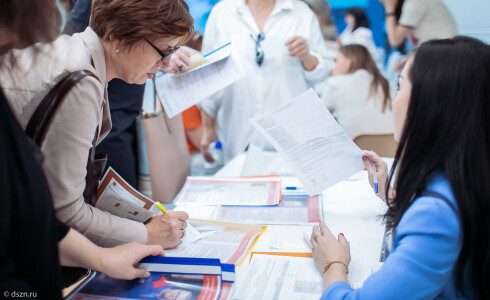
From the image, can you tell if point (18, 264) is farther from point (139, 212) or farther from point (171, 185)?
point (171, 185)

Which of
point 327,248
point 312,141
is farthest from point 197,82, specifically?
point 327,248

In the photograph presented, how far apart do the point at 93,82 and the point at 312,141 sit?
0.74 m

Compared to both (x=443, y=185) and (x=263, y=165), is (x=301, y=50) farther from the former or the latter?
(x=443, y=185)

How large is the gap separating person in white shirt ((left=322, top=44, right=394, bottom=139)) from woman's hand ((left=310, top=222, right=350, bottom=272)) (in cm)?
156

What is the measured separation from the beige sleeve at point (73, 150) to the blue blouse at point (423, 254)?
629mm

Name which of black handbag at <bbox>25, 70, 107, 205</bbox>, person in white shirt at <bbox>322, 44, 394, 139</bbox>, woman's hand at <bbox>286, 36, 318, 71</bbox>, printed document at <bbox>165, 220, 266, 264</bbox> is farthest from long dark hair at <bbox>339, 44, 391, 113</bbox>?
black handbag at <bbox>25, 70, 107, 205</bbox>

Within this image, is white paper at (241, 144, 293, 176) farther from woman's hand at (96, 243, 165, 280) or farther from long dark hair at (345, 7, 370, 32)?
long dark hair at (345, 7, 370, 32)

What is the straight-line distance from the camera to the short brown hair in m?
1.12

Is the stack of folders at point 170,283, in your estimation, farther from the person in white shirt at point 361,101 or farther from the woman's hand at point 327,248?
the person in white shirt at point 361,101

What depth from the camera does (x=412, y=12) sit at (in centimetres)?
324

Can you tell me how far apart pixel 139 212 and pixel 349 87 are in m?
1.98

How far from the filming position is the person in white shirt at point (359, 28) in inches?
163

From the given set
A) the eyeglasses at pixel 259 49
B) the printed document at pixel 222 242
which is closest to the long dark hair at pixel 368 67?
the eyeglasses at pixel 259 49

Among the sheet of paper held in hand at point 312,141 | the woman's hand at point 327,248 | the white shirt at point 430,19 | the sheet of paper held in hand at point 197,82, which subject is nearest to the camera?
the woman's hand at point 327,248
